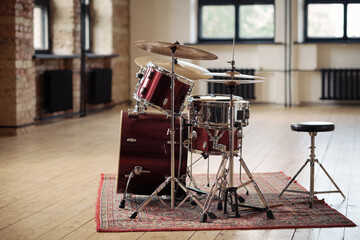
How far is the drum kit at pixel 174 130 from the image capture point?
4.17 m

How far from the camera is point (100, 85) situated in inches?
418

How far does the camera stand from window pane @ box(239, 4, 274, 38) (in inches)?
471

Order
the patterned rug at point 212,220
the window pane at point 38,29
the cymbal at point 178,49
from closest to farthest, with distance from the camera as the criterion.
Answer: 1. the patterned rug at point 212,220
2. the cymbal at point 178,49
3. the window pane at point 38,29

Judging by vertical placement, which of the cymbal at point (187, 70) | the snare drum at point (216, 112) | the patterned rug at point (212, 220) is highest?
the cymbal at point (187, 70)

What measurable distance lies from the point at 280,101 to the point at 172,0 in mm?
2967

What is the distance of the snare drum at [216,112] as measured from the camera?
4160 millimetres

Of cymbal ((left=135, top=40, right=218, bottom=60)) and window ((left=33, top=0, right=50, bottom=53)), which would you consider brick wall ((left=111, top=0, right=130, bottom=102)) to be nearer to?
window ((left=33, top=0, right=50, bottom=53))

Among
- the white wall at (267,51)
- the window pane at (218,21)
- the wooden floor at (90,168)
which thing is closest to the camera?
the wooden floor at (90,168)

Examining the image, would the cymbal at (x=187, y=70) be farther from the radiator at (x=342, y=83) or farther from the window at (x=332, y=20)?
the window at (x=332, y=20)

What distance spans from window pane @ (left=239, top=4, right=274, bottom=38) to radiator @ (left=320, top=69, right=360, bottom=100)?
1.42 m

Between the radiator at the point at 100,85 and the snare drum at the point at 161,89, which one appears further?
the radiator at the point at 100,85

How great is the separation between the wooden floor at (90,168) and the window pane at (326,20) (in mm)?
2295

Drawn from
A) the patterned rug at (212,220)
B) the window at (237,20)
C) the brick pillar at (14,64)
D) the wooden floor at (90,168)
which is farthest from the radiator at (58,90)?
the patterned rug at (212,220)

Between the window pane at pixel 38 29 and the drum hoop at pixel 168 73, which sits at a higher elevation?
the window pane at pixel 38 29
